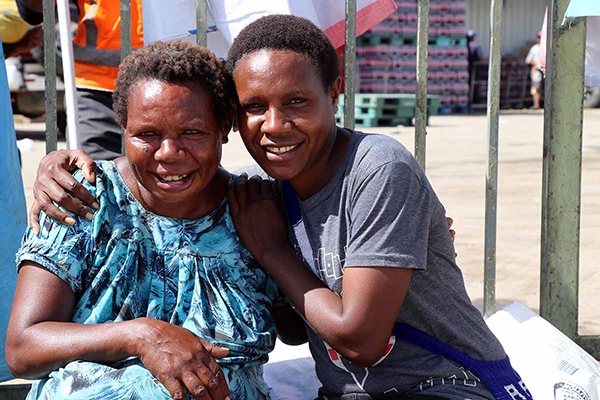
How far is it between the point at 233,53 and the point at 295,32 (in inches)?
7.1

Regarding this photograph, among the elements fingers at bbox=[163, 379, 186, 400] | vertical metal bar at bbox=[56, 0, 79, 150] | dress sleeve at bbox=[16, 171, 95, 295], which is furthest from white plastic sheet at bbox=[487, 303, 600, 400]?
vertical metal bar at bbox=[56, 0, 79, 150]

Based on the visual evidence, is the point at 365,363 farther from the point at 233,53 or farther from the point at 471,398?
the point at 233,53

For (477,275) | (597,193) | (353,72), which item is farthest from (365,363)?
(597,193)

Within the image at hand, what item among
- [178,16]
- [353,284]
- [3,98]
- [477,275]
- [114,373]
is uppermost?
[178,16]

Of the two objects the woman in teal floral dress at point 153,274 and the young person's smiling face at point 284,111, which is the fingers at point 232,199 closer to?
the woman in teal floral dress at point 153,274

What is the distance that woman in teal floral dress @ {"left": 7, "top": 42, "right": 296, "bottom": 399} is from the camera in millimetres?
1777

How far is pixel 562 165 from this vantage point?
269cm

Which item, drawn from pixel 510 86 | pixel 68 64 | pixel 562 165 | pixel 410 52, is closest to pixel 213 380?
pixel 68 64

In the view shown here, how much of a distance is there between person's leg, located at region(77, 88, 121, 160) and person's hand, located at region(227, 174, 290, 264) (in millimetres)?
1356

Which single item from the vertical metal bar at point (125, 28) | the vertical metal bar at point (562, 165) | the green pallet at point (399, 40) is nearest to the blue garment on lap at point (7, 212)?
the vertical metal bar at point (125, 28)

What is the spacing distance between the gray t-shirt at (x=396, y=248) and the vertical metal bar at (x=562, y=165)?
2.75ft

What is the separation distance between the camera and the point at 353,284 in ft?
6.04

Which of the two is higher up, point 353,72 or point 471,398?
point 353,72

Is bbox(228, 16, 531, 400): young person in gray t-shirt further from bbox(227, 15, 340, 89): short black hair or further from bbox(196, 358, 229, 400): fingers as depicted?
bbox(196, 358, 229, 400): fingers
